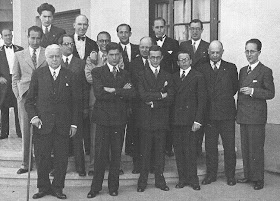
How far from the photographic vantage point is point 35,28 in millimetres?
5926

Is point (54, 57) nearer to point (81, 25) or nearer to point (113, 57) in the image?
point (113, 57)

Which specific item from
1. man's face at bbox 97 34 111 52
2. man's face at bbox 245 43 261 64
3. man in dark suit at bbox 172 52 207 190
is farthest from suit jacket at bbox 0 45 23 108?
man's face at bbox 245 43 261 64

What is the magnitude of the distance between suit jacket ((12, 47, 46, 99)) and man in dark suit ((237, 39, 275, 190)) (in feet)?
8.88

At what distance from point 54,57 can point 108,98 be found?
805 mm

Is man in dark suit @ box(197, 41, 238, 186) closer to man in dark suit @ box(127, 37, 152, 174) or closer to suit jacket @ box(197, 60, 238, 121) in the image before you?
suit jacket @ box(197, 60, 238, 121)

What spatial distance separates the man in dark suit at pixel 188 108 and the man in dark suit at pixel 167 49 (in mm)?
443

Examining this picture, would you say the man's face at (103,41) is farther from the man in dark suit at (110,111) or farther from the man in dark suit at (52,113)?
the man in dark suit at (52,113)

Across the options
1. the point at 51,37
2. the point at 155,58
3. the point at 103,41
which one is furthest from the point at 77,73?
the point at 155,58

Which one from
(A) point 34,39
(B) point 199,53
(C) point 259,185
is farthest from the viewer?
(B) point 199,53

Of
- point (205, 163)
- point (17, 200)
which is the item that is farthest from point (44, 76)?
point (205, 163)

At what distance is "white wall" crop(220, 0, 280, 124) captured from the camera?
24.3ft

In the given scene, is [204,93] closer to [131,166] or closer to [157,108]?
[157,108]

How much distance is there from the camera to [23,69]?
602cm

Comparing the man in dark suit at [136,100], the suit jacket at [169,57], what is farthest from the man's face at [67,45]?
the suit jacket at [169,57]
